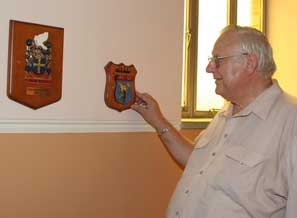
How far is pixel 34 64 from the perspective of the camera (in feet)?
5.39

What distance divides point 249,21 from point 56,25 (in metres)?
1.67

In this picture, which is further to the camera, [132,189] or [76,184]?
[132,189]

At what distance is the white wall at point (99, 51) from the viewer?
1639mm

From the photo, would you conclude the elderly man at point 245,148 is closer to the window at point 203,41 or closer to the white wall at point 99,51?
the white wall at point 99,51

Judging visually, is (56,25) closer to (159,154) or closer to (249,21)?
(159,154)

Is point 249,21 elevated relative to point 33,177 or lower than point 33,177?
elevated

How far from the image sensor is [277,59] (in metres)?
3.03

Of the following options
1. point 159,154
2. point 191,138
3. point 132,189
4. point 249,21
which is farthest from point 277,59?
point 132,189

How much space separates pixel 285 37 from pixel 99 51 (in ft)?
5.26

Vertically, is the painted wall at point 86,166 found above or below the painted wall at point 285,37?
below

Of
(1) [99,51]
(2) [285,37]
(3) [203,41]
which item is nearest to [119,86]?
(1) [99,51]

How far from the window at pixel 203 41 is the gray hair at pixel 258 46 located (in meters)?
0.72

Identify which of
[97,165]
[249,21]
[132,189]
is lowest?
[132,189]

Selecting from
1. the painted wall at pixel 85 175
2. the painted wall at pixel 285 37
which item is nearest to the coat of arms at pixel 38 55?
the painted wall at pixel 85 175
